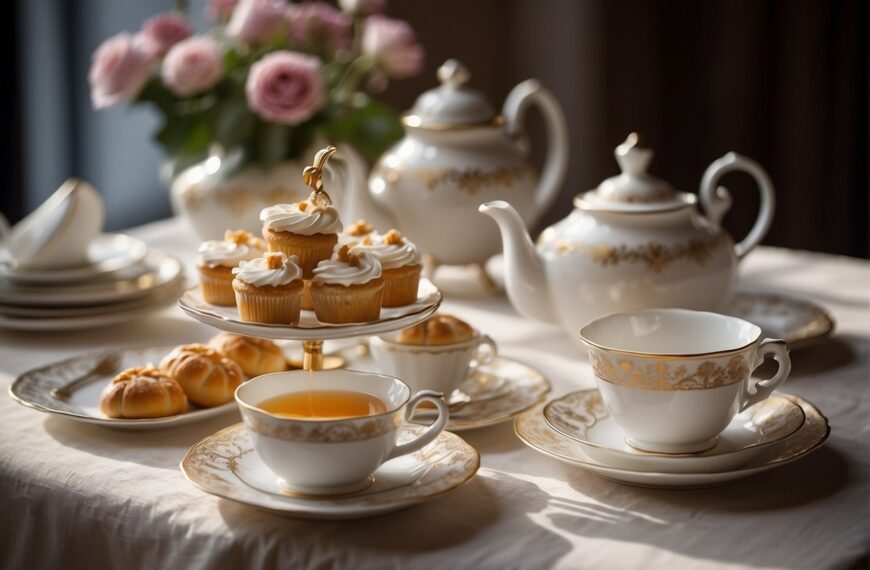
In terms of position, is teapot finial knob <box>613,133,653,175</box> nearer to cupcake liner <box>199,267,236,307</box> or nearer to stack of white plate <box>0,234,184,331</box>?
cupcake liner <box>199,267,236,307</box>

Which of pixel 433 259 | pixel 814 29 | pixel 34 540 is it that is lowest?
pixel 34 540

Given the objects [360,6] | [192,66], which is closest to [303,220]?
[192,66]

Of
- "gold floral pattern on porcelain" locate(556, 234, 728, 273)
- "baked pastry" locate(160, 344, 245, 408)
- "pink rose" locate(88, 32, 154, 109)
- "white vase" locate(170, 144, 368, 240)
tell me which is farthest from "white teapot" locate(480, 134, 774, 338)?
"pink rose" locate(88, 32, 154, 109)

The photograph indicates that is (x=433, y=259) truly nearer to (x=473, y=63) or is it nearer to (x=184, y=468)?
(x=184, y=468)

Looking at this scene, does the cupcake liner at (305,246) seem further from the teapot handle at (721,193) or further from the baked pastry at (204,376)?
the teapot handle at (721,193)

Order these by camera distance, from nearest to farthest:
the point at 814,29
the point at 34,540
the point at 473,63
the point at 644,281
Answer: the point at 34,540 < the point at 644,281 < the point at 814,29 < the point at 473,63

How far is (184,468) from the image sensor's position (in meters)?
0.93

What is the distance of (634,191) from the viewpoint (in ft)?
4.23

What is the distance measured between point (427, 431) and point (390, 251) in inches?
7.0

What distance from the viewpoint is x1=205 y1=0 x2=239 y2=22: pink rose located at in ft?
6.29

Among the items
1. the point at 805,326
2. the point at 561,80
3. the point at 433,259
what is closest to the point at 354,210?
the point at 433,259

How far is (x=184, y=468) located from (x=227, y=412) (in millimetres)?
198

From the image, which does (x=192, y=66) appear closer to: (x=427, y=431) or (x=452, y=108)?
(x=452, y=108)

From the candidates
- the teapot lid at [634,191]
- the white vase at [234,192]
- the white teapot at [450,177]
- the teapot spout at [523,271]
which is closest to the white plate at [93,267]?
the white vase at [234,192]
